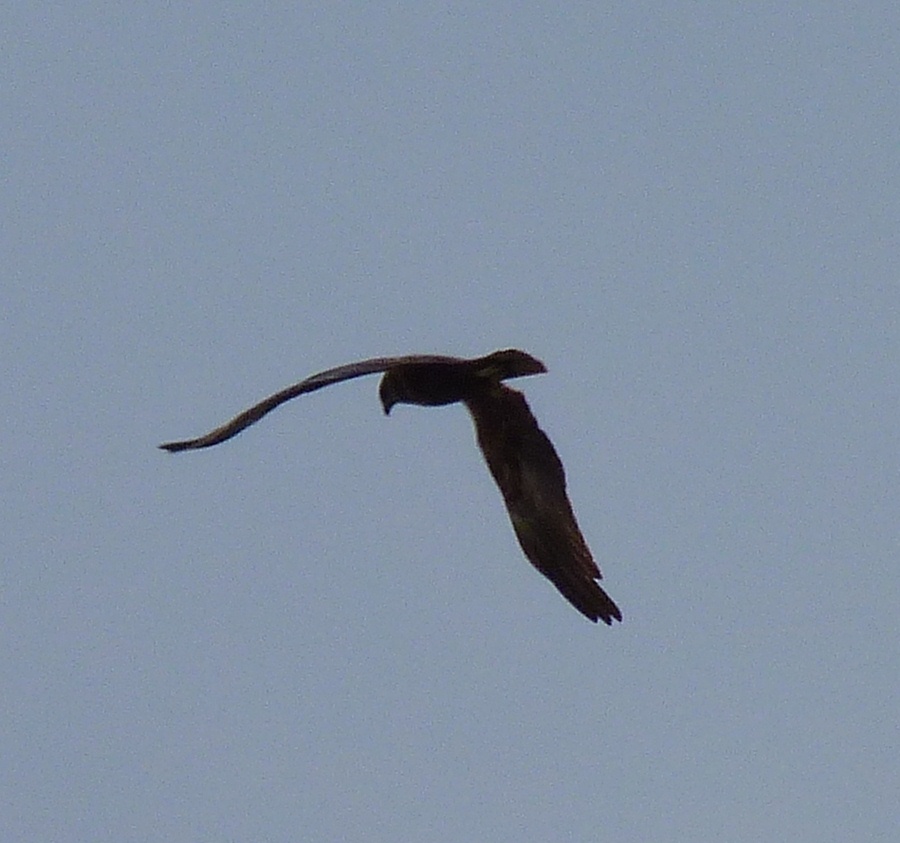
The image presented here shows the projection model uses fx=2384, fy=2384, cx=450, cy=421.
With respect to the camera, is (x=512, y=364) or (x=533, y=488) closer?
(x=512, y=364)

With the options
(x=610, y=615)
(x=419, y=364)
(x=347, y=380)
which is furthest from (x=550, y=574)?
(x=347, y=380)

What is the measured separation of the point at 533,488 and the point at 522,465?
7.5 inches

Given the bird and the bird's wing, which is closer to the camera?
the bird's wing

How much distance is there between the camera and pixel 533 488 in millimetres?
17094

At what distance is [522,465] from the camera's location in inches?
675

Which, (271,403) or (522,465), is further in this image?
(522,465)

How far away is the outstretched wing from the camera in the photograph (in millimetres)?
16750

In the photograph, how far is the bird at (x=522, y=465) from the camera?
16.5 metres

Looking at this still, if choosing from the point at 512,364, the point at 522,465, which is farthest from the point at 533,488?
the point at 512,364

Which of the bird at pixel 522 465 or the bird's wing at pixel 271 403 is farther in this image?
the bird at pixel 522 465

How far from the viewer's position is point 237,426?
1300 cm

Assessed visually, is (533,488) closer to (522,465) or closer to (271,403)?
(522,465)

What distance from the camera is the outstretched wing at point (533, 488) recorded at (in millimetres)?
16750

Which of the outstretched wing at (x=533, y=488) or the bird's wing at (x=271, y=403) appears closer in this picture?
the bird's wing at (x=271, y=403)
